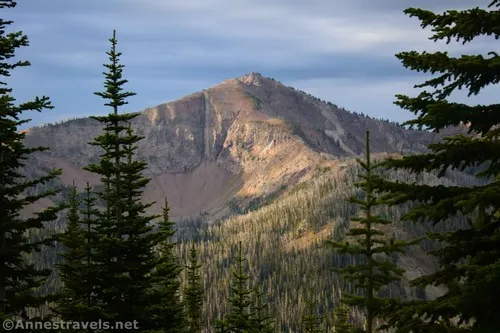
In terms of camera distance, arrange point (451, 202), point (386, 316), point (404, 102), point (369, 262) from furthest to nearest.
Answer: point (369, 262) < point (386, 316) < point (404, 102) < point (451, 202)

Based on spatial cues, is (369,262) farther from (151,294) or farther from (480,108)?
(151,294)

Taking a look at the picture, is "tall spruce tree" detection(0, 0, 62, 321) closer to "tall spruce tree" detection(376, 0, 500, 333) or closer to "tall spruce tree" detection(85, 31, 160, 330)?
"tall spruce tree" detection(85, 31, 160, 330)

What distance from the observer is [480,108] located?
10.7 m

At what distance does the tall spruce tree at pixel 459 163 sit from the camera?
397 inches

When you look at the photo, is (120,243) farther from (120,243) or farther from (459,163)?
(459,163)

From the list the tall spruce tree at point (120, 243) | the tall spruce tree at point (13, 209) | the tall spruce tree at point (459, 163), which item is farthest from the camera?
the tall spruce tree at point (120, 243)

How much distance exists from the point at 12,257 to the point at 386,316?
13483 mm

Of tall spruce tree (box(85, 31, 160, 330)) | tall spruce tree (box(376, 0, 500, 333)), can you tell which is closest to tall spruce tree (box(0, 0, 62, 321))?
tall spruce tree (box(85, 31, 160, 330))

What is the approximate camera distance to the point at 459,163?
10.7m

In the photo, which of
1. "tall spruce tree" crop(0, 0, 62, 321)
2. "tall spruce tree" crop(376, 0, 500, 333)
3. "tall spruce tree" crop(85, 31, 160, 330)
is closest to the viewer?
"tall spruce tree" crop(376, 0, 500, 333)

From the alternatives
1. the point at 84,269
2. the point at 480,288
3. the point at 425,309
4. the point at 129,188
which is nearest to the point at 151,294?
the point at 84,269

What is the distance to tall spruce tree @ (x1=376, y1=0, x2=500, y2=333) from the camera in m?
10.1

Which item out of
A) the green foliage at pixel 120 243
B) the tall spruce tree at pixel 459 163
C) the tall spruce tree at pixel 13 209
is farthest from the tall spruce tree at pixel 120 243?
the tall spruce tree at pixel 459 163

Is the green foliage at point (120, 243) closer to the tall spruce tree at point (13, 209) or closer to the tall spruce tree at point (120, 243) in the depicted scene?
the tall spruce tree at point (120, 243)
